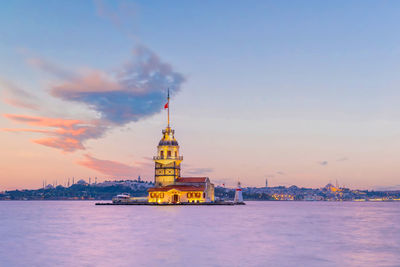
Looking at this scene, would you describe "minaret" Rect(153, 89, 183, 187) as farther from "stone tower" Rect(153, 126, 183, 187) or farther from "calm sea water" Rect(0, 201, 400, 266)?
"calm sea water" Rect(0, 201, 400, 266)

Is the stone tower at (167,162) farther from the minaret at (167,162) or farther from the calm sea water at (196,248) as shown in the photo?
the calm sea water at (196,248)

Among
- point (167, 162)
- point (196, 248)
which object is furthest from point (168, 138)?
point (196, 248)

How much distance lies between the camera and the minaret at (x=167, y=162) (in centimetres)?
12469

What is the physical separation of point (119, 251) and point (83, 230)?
1806 cm

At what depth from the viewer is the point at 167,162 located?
124812 millimetres

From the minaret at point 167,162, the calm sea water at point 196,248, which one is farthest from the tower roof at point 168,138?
the calm sea water at point 196,248

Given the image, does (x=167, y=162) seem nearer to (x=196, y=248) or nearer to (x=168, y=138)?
(x=168, y=138)

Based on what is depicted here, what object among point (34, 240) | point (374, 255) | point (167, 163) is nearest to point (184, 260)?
point (374, 255)

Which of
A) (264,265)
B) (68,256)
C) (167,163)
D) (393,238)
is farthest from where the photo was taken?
(167,163)

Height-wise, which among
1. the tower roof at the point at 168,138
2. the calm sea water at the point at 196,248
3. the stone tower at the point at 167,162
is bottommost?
the calm sea water at the point at 196,248

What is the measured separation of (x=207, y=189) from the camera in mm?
125500

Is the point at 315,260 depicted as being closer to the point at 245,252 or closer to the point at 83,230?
the point at 245,252

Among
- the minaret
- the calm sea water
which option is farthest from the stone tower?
the calm sea water

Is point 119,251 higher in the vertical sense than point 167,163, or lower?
lower
